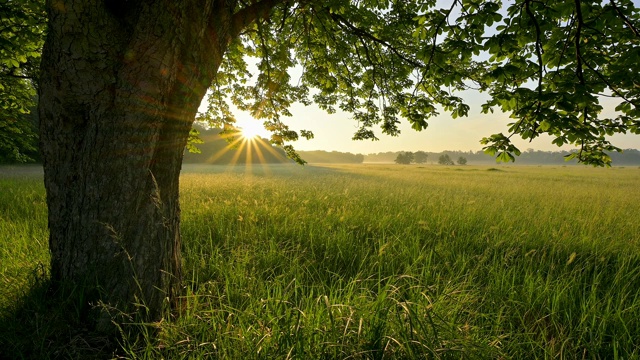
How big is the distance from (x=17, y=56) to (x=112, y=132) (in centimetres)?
538

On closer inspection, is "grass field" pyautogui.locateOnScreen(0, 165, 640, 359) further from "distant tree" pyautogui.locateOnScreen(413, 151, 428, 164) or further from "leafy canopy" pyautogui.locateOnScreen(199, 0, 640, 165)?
Answer: "distant tree" pyautogui.locateOnScreen(413, 151, 428, 164)

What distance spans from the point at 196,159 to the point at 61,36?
65442 mm

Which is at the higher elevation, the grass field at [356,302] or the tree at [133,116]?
the tree at [133,116]

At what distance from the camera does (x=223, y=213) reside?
16.1 ft

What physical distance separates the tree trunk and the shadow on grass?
147mm

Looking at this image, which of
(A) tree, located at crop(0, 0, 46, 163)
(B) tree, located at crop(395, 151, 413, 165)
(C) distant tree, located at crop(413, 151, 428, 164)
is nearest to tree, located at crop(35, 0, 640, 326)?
(A) tree, located at crop(0, 0, 46, 163)

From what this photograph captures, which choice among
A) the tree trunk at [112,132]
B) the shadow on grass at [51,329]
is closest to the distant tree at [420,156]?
the tree trunk at [112,132]

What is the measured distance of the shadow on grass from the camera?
5.43 feet

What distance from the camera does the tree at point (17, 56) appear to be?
161 inches

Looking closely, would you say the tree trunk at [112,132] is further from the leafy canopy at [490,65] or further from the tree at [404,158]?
the tree at [404,158]

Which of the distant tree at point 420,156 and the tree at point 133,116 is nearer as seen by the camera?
the tree at point 133,116

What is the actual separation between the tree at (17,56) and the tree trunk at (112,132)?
3.81m

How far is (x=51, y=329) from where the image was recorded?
179 centimetres

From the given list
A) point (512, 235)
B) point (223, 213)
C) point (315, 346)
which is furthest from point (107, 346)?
A: point (512, 235)
